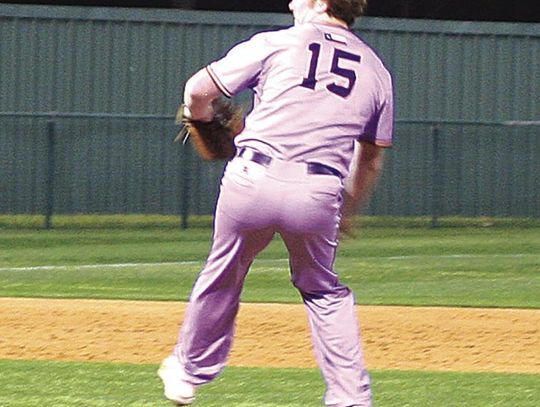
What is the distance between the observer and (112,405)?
22.7ft

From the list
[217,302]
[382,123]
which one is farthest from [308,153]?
[217,302]

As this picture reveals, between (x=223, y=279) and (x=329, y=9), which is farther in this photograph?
(x=223, y=279)

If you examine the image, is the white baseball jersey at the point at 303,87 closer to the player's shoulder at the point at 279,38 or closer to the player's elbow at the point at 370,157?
the player's shoulder at the point at 279,38

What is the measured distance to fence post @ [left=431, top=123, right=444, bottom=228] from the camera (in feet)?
66.4

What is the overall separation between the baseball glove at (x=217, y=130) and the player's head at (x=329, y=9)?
0.44 metres

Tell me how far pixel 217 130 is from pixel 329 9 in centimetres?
64

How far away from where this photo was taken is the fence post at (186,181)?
1966 centimetres

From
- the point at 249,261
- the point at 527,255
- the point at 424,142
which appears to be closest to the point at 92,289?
the point at 527,255

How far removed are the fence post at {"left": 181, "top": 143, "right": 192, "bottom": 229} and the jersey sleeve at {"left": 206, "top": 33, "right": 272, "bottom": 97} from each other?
14090mm

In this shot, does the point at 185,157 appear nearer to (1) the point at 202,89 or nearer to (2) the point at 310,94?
(1) the point at 202,89

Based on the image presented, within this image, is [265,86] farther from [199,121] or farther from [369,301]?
[369,301]

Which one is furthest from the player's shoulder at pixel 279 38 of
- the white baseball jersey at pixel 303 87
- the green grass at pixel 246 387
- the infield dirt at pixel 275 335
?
the infield dirt at pixel 275 335

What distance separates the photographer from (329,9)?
563 cm

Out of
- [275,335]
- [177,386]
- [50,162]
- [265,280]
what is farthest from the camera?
[50,162]
